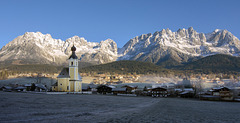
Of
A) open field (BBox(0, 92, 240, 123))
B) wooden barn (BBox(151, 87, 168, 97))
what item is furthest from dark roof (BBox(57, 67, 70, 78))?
open field (BBox(0, 92, 240, 123))

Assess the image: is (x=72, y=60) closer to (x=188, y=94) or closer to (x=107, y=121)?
(x=188, y=94)

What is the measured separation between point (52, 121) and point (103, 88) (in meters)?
89.7

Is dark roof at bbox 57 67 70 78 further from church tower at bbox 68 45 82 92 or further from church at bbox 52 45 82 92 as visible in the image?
church tower at bbox 68 45 82 92

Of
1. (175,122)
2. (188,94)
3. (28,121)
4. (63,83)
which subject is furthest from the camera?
(188,94)

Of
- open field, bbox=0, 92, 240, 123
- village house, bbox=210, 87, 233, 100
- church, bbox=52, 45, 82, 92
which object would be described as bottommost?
village house, bbox=210, 87, 233, 100

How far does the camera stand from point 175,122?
62.9ft

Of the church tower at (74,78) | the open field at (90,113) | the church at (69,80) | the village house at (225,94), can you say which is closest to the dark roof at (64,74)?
the church at (69,80)

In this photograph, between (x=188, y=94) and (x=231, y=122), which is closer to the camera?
(x=231, y=122)

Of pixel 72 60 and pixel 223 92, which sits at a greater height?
pixel 72 60

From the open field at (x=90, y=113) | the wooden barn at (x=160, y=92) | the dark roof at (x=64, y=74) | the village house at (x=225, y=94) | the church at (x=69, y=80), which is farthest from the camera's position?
the wooden barn at (x=160, y=92)

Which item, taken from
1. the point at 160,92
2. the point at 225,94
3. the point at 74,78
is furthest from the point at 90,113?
the point at 160,92

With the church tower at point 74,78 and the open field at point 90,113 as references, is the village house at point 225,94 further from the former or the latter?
the church tower at point 74,78

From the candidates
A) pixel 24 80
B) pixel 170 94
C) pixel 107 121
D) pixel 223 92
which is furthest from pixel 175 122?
pixel 24 80

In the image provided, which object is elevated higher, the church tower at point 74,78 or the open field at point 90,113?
the church tower at point 74,78
